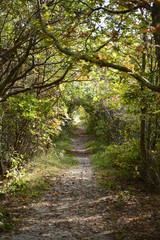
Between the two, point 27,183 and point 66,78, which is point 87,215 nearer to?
point 27,183

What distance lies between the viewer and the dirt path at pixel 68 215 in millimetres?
6113

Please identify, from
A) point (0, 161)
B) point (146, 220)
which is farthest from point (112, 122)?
point (146, 220)

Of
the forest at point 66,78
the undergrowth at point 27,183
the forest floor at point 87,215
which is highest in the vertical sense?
the forest at point 66,78

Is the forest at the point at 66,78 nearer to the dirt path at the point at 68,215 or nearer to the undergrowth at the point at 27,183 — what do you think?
the undergrowth at the point at 27,183

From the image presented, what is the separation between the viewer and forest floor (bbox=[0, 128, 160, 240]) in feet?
20.0

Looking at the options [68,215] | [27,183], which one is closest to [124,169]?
[27,183]

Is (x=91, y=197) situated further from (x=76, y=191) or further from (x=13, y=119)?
(x=13, y=119)

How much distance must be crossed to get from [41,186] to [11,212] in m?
2.91

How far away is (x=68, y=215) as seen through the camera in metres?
7.59

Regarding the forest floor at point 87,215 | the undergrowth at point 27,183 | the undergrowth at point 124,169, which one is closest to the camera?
the forest floor at point 87,215

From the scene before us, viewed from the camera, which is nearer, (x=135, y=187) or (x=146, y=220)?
(x=146, y=220)

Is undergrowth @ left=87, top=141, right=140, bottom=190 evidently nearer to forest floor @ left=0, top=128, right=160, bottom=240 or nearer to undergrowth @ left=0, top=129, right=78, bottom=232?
forest floor @ left=0, top=128, right=160, bottom=240

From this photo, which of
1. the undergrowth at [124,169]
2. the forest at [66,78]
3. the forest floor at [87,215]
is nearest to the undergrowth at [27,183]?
the forest at [66,78]

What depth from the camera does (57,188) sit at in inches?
414
